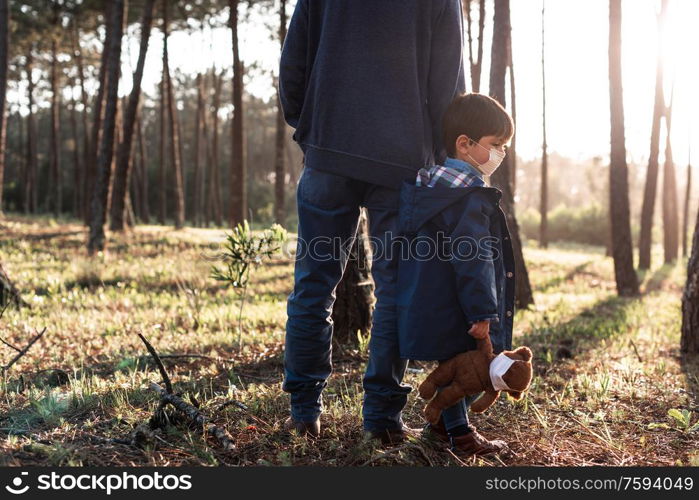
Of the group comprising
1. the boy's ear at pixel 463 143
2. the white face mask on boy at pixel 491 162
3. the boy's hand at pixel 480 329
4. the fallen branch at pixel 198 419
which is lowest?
the fallen branch at pixel 198 419

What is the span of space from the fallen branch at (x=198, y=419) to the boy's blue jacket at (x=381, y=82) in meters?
1.28

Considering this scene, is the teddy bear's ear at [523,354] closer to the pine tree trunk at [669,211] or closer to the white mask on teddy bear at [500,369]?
the white mask on teddy bear at [500,369]

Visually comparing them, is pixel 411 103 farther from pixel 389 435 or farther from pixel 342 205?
pixel 389 435

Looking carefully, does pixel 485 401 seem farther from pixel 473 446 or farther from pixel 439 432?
pixel 439 432

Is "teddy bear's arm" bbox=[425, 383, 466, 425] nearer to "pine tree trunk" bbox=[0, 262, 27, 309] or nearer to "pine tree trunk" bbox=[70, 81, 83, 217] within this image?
"pine tree trunk" bbox=[0, 262, 27, 309]

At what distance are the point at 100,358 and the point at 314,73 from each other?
3.12 m

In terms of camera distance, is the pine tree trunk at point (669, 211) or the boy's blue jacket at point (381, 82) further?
the pine tree trunk at point (669, 211)

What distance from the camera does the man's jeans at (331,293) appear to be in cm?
287

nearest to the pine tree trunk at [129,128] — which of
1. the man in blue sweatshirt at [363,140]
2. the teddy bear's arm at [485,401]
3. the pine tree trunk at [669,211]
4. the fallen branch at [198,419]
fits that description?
the man in blue sweatshirt at [363,140]

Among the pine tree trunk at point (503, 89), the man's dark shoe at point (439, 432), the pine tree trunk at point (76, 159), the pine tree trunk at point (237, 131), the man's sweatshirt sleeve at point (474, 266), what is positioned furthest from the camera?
the pine tree trunk at point (76, 159)

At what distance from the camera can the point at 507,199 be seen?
884cm

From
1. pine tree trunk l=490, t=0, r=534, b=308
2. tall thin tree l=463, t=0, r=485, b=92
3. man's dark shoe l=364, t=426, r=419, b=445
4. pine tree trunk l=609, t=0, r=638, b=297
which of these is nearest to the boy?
man's dark shoe l=364, t=426, r=419, b=445

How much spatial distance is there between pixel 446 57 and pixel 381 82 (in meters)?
0.34

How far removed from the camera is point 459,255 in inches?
103
